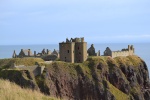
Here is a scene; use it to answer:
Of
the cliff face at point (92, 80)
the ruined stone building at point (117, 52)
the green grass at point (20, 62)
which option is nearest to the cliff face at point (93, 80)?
the cliff face at point (92, 80)

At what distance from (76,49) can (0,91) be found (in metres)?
62.2

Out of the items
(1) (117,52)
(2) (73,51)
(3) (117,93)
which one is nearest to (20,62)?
(2) (73,51)

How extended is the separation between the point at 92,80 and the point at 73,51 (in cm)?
911

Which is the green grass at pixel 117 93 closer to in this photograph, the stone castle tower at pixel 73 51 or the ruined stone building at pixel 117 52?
the stone castle tower at pixel 73 51

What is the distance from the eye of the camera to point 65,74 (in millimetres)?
72938

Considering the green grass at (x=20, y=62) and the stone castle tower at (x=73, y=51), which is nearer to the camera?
the green grass at (x=20, y=62)

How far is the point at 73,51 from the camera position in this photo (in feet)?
265

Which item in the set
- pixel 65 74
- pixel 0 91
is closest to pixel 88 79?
pixel 65 74

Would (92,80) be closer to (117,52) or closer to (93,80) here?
(93,80)

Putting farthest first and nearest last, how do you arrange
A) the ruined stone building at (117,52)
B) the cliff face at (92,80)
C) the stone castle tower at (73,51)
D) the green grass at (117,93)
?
1. the ruined stone building at (117,52)
2. the stone castle tower at (73,51)
3. the green grass at (117,93)
4. the cliff face at (92,80)

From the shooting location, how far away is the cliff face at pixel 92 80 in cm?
6969

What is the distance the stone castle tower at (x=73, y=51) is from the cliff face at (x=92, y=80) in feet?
7.42

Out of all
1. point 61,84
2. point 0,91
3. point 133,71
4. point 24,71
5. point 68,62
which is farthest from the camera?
point 133,71

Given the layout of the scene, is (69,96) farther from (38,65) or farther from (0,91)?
(0,91)
